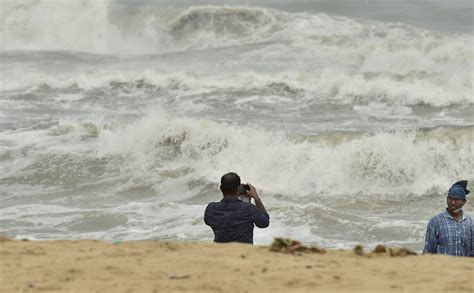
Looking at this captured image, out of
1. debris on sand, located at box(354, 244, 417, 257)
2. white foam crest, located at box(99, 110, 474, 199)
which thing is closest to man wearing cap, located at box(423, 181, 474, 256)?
debris on sand, located at box(354, 244, 417, 257)

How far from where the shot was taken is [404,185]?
14.2 meters

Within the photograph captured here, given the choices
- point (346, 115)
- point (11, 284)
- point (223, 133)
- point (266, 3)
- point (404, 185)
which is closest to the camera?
point (11, 284)

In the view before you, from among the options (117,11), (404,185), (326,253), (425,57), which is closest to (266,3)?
(117,11)

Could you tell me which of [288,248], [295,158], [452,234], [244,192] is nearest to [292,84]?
[295,158]

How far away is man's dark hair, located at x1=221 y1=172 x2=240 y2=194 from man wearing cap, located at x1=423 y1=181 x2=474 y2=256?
1450 mm

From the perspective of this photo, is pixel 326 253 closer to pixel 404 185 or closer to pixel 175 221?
pixel 175 221

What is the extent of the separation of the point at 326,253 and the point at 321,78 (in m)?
17.4

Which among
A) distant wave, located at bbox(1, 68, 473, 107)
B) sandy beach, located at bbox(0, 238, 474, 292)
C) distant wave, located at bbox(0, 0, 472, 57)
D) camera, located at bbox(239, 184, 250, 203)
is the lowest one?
sandy beach, located at bbox(0, 238, 474, 292)

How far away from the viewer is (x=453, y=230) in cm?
689

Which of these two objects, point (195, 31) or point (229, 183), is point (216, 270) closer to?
point (229, 183)

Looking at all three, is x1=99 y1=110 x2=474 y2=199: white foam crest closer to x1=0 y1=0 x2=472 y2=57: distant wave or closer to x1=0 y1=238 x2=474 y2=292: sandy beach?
x1=0 y1=238 x2=474 y2=292: sandy beach

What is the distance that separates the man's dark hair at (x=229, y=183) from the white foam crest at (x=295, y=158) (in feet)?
22.9

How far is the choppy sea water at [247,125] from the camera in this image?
41.1 ft

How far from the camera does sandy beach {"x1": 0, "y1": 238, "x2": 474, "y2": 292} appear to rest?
5500 mm
